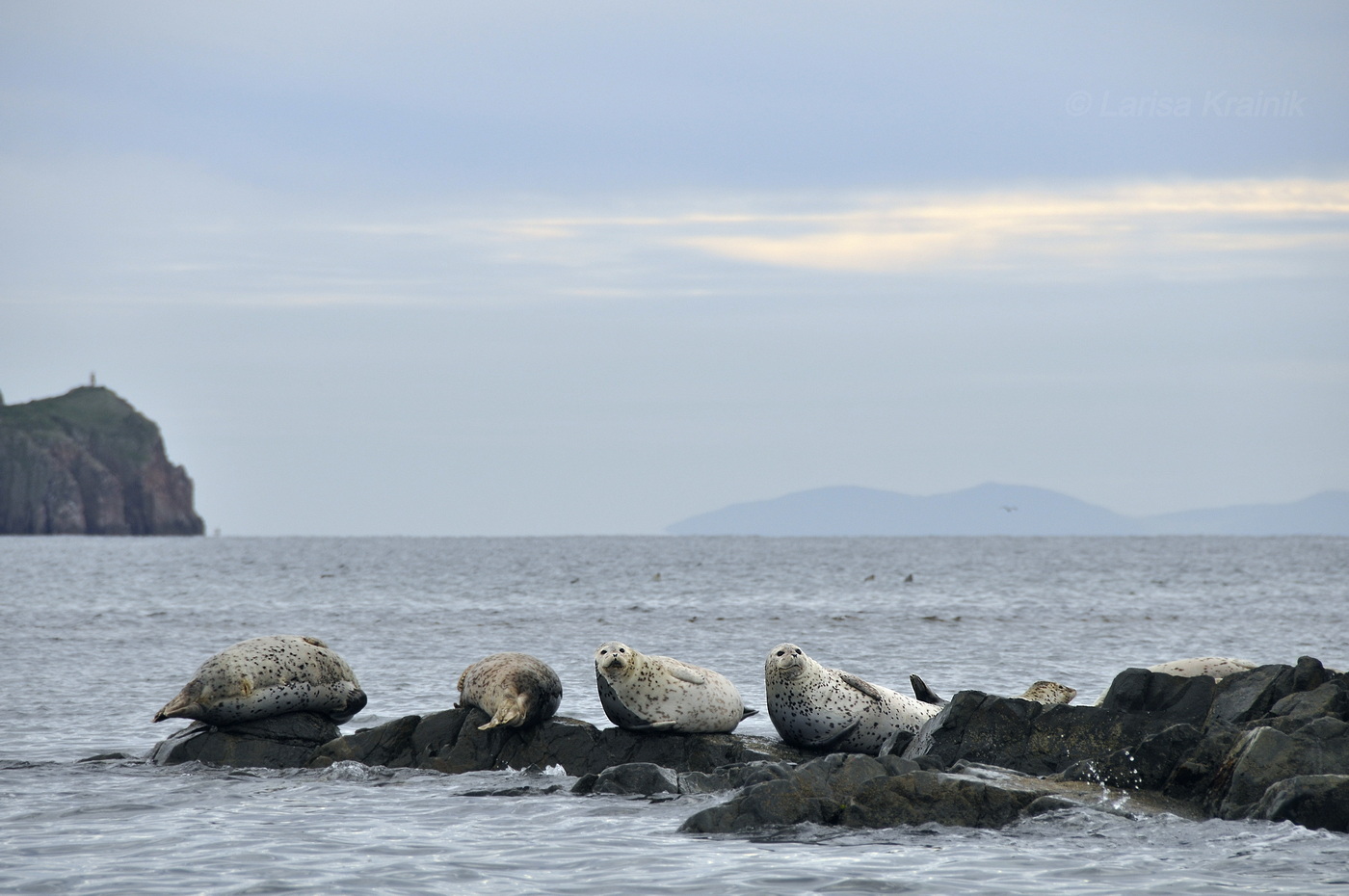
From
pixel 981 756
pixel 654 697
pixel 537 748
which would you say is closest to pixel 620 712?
pixel 654 697

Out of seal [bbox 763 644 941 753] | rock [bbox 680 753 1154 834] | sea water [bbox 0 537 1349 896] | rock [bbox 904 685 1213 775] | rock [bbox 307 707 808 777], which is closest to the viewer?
sea water [bbox 0 537 1349 896]

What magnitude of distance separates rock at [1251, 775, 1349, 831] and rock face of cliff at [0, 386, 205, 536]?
645 feet

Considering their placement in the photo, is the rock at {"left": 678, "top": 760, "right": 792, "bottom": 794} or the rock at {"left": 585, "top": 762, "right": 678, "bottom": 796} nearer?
the rock at {"left": 678, "top": 760, "right": 792, "bottom": 794}

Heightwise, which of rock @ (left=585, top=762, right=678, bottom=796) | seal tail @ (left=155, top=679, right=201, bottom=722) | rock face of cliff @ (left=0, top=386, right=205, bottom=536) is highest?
rock face of cliff @ (left=0, top=386, right=205, bottom=536)

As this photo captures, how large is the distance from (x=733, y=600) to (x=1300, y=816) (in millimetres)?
40758

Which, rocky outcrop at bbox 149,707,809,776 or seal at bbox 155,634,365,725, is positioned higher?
seal at bbox 155,634,365,725

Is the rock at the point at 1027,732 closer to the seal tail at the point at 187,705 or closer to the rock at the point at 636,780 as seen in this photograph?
the rock at the point at 636,780

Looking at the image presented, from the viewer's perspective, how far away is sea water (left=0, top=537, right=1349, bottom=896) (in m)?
8.41

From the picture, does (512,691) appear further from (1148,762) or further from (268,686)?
(1148,762)

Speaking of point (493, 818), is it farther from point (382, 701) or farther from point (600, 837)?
point (382, 701)

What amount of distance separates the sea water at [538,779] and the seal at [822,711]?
1995 millimetres

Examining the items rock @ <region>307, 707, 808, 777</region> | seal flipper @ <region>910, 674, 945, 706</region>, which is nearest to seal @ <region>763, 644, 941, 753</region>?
rock @ <region>307, 707, 808, 777</region>

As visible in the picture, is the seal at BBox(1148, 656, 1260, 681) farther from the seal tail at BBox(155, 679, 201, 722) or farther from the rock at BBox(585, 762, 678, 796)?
the seal tail at BBox(155, 679, 201, 722)

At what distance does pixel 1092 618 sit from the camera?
3794 cm
